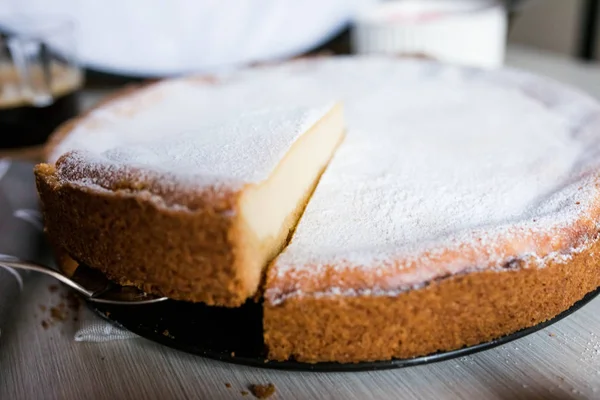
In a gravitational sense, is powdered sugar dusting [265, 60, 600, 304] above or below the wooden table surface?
→ above

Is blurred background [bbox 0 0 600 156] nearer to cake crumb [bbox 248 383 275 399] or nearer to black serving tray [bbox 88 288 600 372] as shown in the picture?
black serving tray [bbox 88 288 600 372]

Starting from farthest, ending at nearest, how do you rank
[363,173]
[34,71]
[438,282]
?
[34,71], [363,173], [438,282]

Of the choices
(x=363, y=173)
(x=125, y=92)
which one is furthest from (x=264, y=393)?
(x=125, y=92)

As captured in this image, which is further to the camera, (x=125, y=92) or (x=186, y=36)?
(x=186, y=36)

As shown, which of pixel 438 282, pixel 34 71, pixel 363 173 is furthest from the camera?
pixel 34 71

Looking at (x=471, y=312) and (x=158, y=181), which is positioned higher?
(x=158, y=181)

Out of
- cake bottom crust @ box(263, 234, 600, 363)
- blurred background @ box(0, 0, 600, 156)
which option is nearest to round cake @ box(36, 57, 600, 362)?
cake bottom crust @ box(263, 234, 600, 363)

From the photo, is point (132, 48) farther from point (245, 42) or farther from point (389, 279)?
point (389, 279)
